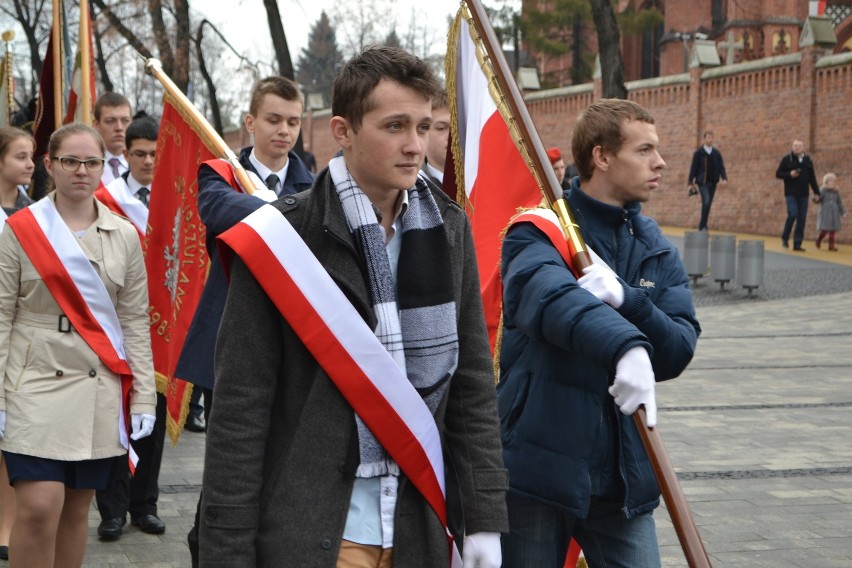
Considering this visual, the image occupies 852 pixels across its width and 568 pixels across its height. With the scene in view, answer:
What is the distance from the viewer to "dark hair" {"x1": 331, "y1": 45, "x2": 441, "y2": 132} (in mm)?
2668

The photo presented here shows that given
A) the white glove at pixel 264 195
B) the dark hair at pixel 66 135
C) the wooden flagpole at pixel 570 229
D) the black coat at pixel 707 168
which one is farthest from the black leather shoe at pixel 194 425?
the black coat at pixel 707 168

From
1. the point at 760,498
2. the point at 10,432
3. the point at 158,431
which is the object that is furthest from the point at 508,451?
the point at 760,498

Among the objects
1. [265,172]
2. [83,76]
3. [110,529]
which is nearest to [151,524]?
[110,529]

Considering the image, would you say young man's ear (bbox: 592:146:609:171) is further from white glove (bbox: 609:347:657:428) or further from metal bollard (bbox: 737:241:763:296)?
metal bollard (bbox: 737:241:763:296)

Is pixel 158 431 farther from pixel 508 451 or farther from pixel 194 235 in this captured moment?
pixel 508 451

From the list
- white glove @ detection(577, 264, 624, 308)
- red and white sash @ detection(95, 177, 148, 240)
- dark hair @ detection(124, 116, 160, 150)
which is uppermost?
dark hair @ detection(124, 116, 160, 150)

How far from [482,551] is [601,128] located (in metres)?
1.53

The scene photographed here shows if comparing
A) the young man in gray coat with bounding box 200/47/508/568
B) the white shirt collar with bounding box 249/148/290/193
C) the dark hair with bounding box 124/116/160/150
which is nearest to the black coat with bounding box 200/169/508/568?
the young man in gray coat with bounding box 200/47/508/568

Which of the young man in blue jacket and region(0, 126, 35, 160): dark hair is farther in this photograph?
region(0, 126, 35, 160): dark hair

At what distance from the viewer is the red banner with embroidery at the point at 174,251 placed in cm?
576

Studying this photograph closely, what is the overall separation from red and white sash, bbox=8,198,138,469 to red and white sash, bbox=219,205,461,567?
7.13 feet

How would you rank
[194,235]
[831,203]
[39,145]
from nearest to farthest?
[194,235], [39,145], [831,203]

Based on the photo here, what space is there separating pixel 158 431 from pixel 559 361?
126 inches

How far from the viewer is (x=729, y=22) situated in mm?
40281
